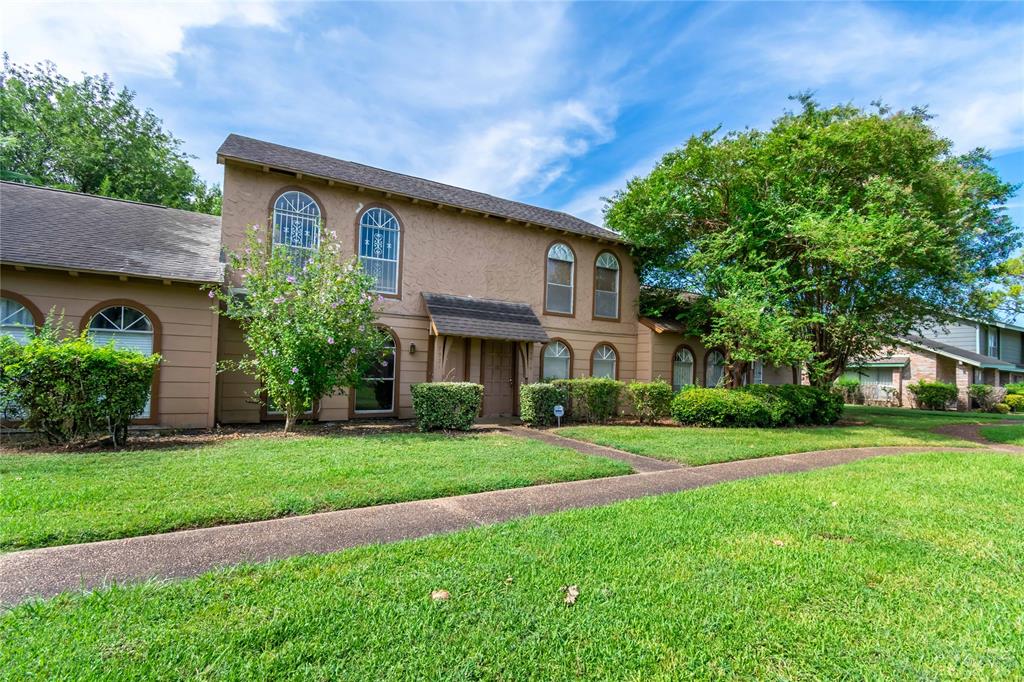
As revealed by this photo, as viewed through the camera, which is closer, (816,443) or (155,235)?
(816,443)

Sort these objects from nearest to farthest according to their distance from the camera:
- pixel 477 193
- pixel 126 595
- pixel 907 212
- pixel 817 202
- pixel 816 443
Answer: pixel 126 595 < pixel 816 443 < pixel 907 212 < pixel 817 202 < pixel 477 193

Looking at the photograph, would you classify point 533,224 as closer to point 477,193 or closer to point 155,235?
point 477,193

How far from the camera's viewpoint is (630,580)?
341 centimetres

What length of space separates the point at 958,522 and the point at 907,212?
11489 mm

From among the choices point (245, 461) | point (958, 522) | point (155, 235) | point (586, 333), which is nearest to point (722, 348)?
point (586, 333)

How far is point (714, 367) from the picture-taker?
60.2 feet

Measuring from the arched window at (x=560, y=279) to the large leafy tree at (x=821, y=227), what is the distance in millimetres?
2178

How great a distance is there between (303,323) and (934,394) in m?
30.2

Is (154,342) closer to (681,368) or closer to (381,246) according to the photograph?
(381,246)

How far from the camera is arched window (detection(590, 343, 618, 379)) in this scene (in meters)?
16.2

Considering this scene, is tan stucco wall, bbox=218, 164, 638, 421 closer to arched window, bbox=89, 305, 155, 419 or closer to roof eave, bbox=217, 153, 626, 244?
roof eave, bbox=217, 153, 626, 244

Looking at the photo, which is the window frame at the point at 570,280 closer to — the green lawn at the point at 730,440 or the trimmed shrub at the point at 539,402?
the trimmed shrub at the point at 539,402

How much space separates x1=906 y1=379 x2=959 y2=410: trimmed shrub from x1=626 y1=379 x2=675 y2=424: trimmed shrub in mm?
20837

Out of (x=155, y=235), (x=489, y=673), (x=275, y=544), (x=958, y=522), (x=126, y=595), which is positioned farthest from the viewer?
(x=155, y=235)
